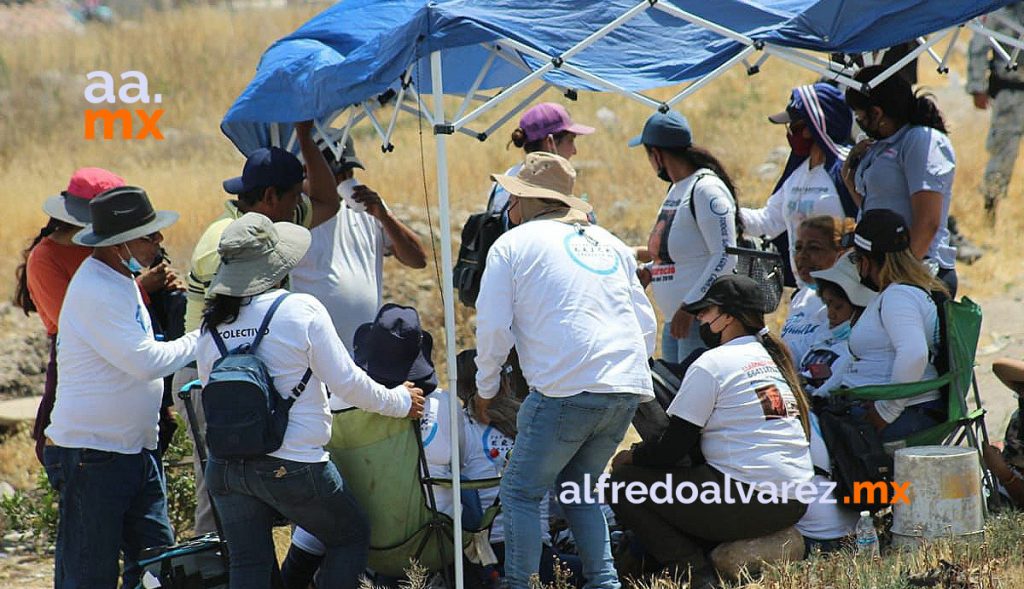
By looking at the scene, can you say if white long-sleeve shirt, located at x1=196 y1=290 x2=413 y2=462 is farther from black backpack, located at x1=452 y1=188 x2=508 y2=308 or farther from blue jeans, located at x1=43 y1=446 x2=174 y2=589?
black backpack, located at x1=452 y1=188 x2=508 y2=308

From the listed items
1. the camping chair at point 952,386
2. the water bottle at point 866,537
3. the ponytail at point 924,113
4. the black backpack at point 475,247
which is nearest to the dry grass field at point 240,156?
the black backpack at point 475,247

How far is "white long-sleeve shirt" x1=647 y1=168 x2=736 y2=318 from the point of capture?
6.08m

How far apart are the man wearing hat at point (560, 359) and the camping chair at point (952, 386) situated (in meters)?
1.25

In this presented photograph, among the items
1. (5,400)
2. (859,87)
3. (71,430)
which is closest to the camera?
(71,430)

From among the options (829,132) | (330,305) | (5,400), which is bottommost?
(5,400)

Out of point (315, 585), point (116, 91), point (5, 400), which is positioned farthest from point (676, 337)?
point (116, 91)

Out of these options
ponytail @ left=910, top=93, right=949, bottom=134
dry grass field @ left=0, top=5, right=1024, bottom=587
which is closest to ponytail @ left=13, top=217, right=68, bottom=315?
dry grass field @ left=0, top=5, right=1024, bottom=587

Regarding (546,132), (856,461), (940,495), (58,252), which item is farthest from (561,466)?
(58,252)

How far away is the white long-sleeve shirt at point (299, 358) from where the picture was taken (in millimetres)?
4328

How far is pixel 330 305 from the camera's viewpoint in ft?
19.2

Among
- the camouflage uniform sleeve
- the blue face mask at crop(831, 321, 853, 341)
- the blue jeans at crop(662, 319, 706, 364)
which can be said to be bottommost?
the blue jeans at crop(662, 319, 706, 364)

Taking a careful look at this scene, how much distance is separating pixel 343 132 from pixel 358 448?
165 centimetres

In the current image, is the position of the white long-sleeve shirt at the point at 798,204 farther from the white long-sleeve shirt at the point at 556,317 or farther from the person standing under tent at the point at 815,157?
the white long-sleeve shirt at the point at 556,317

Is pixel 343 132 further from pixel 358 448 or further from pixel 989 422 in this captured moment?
pixel 989 422
